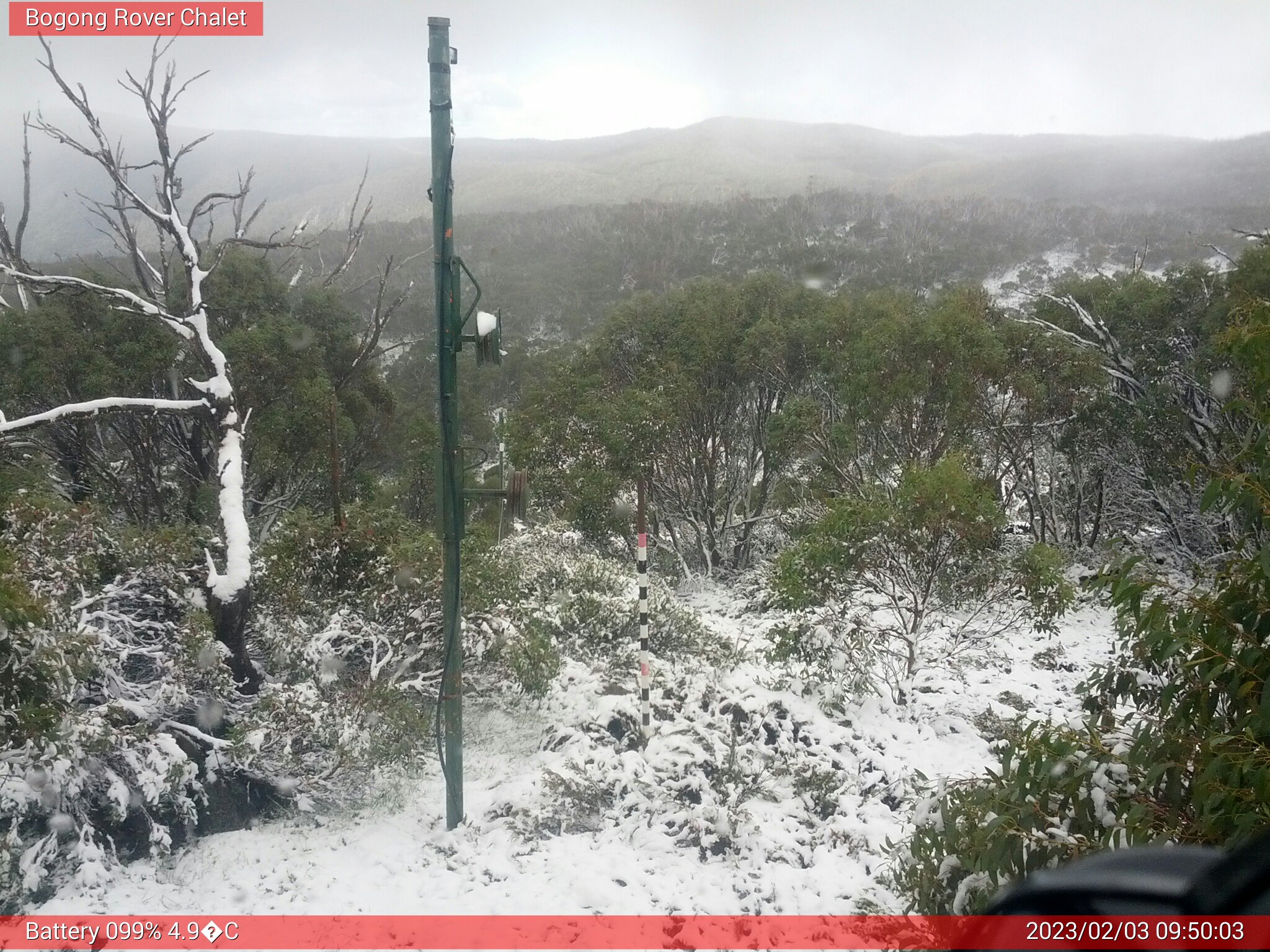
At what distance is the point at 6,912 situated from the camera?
428 centimetres

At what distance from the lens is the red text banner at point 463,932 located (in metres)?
4.16

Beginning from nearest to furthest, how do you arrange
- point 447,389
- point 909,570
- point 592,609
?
point 447,389
point 909,570
point 592,609

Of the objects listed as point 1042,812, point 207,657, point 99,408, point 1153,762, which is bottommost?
point 207,657

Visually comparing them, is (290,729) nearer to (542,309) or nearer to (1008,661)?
(1008,661)

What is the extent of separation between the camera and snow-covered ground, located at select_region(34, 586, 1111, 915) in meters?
4.69

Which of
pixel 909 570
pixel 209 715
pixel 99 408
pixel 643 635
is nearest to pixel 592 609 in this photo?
pixel 643 635

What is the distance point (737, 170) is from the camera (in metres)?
72.1

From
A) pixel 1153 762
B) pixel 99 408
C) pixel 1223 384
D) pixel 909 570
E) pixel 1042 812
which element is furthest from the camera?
pixel 1223 384

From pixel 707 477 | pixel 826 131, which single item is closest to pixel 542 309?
pixel 707 477

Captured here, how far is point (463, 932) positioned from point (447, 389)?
11.0 feet

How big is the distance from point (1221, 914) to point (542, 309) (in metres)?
32.6

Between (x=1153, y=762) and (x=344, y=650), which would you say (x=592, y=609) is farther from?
(x=1153, y=762)

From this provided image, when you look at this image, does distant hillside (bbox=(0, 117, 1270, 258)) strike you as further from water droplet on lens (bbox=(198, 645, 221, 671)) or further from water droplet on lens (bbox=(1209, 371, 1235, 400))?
water droplet on lens (bbox=(1209, 371, 1235, 400))

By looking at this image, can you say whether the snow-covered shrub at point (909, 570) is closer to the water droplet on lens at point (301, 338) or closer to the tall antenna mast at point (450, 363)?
the tall antenna mast at point (450, 363)
